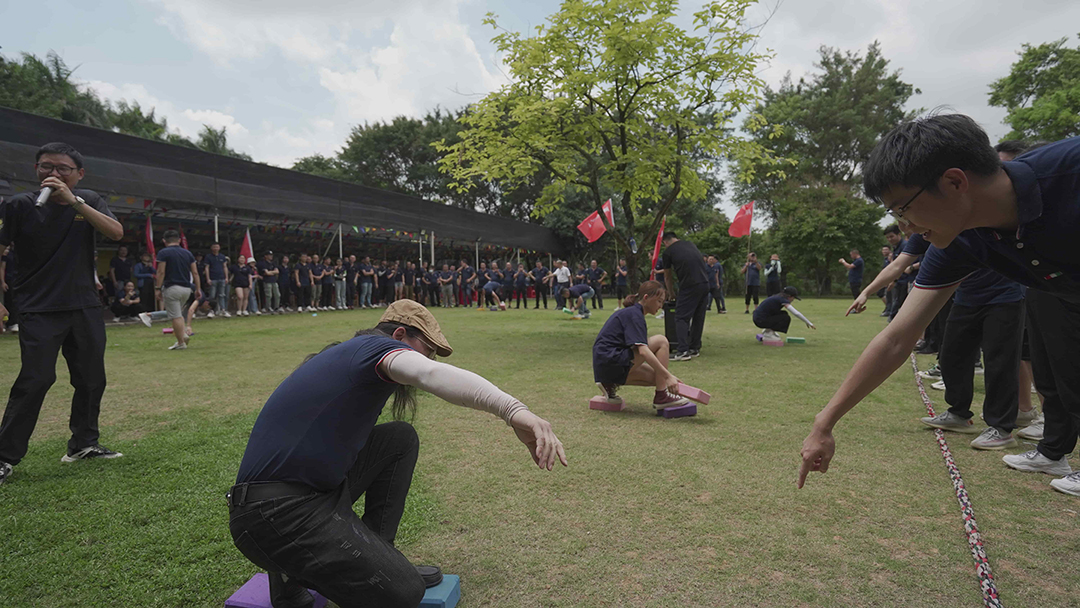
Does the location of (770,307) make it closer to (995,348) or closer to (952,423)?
(952,423)

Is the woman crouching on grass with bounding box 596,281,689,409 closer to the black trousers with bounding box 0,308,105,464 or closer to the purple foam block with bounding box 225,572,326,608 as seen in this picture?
the purple foam block with bounding box 225,572,326,608

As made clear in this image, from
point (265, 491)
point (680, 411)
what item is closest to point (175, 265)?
point (680, 411)

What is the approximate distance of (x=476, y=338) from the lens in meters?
12.1

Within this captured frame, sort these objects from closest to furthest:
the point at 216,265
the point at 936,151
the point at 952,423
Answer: the point at 936,151 < the point at 952,423 < the point at 216,265

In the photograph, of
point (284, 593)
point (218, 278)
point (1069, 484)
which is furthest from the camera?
point (218, 278)

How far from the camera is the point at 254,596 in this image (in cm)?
238

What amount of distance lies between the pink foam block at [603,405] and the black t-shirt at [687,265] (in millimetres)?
3941

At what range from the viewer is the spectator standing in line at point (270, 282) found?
17.9 m

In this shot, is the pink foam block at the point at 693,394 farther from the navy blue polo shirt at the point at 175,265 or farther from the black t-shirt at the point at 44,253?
the navy blue polo shirt at the point at 175,265

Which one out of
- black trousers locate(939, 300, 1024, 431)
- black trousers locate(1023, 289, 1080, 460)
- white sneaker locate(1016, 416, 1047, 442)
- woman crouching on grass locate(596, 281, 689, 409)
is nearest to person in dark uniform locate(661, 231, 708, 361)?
woman crouching on grass locate(596, 281, 689, 409)

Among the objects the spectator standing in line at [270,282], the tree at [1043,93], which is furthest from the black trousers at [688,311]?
the tree at [1043,93]

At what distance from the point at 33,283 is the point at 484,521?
3.53 meters

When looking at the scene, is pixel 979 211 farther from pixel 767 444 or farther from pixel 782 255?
pixel 782 255

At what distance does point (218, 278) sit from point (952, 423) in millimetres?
16811
